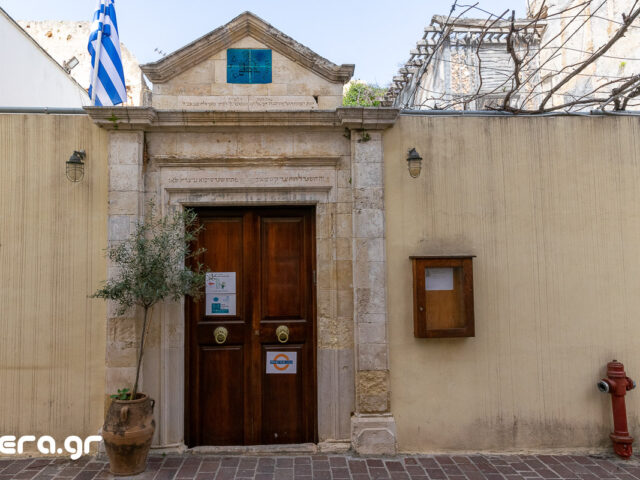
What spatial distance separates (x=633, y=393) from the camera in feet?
14.5

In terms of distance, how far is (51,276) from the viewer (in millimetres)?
4258

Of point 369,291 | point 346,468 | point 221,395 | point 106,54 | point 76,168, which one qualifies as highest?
point 106,54

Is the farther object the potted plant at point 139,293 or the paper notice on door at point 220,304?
the paper notice on door at point 220,304

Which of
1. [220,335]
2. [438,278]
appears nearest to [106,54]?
[220,335]

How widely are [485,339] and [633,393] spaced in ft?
5.34

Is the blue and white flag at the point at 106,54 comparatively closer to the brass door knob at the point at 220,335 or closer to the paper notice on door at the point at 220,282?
the paper notice on door at the point at 220,282

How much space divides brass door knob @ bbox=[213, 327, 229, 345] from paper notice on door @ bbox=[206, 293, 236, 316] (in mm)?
163

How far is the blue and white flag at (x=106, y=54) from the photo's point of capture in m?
5.12

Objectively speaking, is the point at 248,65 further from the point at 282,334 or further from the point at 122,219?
the point at 282,334

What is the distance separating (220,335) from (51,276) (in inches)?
69.2

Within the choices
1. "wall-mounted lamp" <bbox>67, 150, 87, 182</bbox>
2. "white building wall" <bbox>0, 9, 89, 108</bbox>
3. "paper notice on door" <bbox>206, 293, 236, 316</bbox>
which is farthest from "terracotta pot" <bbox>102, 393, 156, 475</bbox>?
"white building wall" <bbox>0, 9, 89, 108</bbox>

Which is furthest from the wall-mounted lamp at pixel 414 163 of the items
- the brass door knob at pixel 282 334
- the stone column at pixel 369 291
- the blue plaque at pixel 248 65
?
the brass door knob at pixel 282 334

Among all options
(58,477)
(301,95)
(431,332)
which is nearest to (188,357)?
(58,477)

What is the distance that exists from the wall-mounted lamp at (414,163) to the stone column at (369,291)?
0.97 ft
